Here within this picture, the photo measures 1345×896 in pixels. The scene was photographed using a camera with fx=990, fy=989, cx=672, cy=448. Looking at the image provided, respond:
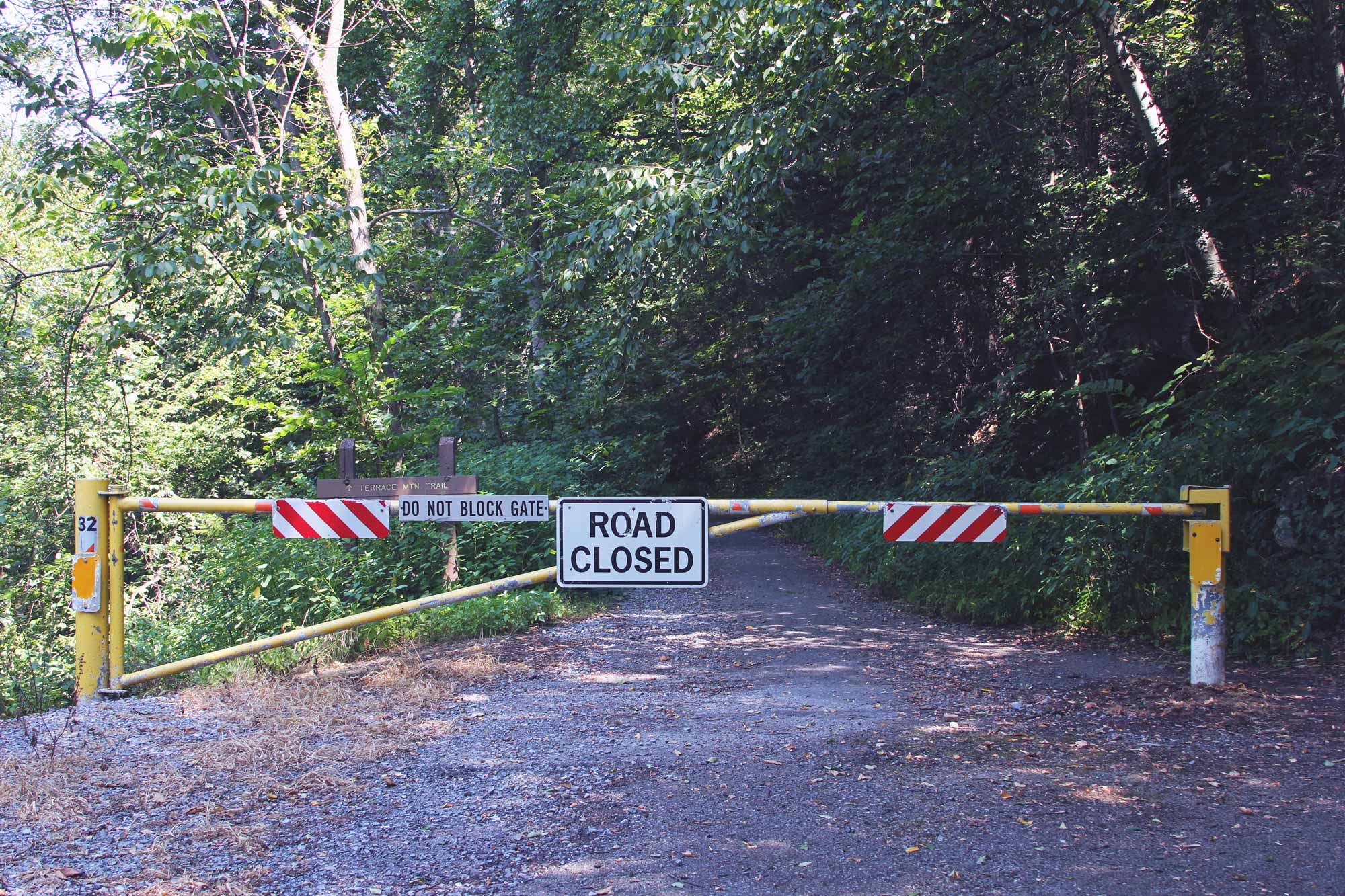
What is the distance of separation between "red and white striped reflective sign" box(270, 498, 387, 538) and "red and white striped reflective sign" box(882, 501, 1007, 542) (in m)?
3.09

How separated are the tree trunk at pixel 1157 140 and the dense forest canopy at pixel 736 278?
0.04 meters

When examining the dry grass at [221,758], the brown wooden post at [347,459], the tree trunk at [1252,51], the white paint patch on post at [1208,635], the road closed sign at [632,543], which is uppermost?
the tree trunk at [1252,51]

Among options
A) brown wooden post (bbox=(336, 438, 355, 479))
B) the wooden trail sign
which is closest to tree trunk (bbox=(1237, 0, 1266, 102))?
the wooden trail sign

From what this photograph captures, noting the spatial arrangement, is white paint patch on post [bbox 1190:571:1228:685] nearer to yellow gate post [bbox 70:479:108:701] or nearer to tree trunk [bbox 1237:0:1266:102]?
tree trunk [bbox 1237:0:1266:102]

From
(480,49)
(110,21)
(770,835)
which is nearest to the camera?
(770,835)

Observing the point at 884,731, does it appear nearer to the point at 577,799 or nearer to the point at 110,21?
the point at 577,799

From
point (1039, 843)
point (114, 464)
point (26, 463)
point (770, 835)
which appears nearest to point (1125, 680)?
point (1039, 843)

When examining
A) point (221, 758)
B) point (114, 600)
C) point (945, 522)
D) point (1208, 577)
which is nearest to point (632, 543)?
point (945, 522)

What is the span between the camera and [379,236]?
70.1 feet

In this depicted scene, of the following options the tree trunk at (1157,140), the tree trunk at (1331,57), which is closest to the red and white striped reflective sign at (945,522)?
the tree trunk at (1157,140)

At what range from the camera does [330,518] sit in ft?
20.3

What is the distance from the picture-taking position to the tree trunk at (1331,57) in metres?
8.63

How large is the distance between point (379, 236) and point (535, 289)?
5.21 meters

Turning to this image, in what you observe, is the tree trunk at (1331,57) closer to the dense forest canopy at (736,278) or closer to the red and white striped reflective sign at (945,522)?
the dense forest canopy at (736,278)
